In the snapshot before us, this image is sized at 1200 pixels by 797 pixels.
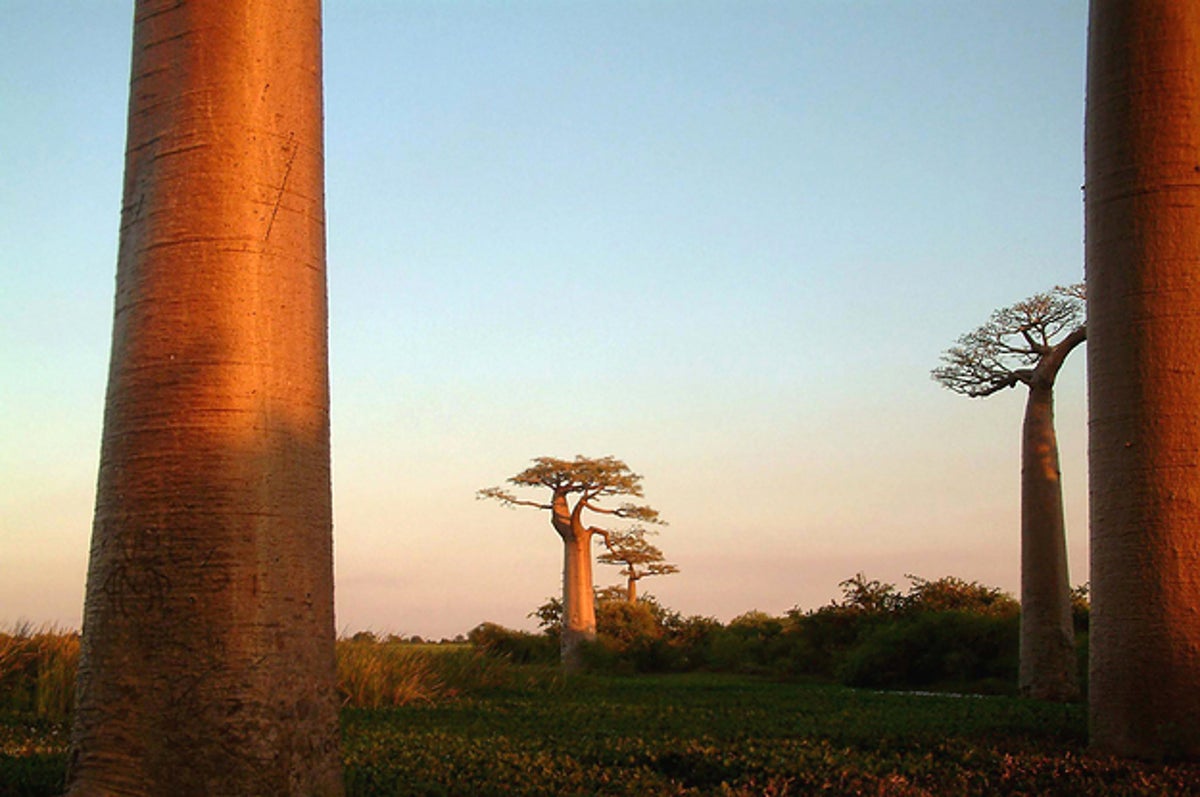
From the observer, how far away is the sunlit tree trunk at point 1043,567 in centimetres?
1278

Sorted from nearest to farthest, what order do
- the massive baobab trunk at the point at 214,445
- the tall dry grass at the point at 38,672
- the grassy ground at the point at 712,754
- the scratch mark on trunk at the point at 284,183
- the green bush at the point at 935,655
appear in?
1. the massive baobab trunk at the point at 214,445
2. the scratch mark on trunk at the point at 284,183
3. the grassy ground at the point at 712,754
4. the tall dry grass at the point at 38,672
5. the green bush at the point at 935,655

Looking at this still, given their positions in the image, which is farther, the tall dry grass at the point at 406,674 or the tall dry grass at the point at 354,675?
the tall dry grass at the point at 406,674

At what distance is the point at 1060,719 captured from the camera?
746 cm

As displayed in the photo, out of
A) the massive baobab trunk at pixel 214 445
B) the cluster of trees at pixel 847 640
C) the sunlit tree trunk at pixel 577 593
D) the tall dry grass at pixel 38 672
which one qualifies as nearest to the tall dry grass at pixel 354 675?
the tall dry grass at pixel 38 672

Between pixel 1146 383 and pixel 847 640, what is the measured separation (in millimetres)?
13608

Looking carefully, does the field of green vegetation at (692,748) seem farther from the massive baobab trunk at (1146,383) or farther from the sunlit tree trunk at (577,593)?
the sunlit tree trunk at (577,593)

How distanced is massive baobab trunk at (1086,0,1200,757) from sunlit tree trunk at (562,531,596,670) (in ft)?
55.9

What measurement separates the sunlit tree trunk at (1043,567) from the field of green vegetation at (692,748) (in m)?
3.17

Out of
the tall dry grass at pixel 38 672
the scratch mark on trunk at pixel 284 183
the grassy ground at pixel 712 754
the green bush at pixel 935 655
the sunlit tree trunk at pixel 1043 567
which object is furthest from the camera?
the green bush at pixel 935 655

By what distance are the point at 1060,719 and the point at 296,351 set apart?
18.5 feet

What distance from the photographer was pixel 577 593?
2416cm

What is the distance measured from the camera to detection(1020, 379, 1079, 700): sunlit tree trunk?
41.9 feet

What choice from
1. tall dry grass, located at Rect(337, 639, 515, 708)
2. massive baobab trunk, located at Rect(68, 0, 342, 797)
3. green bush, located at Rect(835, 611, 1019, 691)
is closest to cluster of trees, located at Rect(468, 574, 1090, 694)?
green bush, located at Rect(835, 611, 1019, 691)

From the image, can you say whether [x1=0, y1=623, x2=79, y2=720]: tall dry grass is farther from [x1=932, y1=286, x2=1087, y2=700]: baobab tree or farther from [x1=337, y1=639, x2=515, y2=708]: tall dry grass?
[x1=932, y1=286, x2=1087, y2=700]: baobab tree
